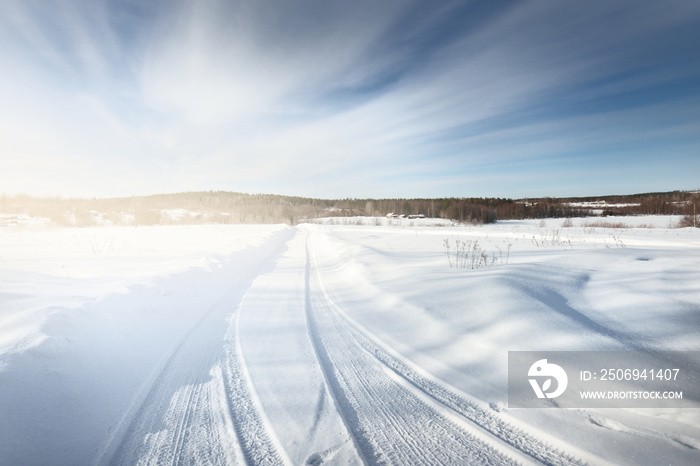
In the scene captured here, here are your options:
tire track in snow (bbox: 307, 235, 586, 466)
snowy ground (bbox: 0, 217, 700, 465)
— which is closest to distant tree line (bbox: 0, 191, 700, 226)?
snowy ground (bbox: 0, 217, 700, 465)

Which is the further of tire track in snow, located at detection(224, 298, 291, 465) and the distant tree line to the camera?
the distant tree line

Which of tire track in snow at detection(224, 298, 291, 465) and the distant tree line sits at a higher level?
the distant tree line

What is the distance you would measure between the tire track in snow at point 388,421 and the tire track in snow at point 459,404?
140 mm

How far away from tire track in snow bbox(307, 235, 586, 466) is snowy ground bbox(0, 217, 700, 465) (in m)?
0.02

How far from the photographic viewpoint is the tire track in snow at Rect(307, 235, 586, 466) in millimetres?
1859

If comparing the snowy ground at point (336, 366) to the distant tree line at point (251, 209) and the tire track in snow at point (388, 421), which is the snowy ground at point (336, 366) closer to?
the tire track in snow at point (388, 421)

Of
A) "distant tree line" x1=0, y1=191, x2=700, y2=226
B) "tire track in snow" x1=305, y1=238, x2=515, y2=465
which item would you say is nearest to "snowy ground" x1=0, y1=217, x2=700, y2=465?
"tire track in snow" x1=305, y1=238, x2=515, y2=465

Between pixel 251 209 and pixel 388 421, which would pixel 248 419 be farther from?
pixel 251 209

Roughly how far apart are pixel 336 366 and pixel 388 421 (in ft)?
3.18

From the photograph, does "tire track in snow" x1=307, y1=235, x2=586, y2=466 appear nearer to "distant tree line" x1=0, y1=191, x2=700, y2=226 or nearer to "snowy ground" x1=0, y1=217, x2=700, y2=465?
"snowy ground" x1=0, y1=217, x2=700, y2=465

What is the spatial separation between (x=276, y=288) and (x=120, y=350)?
320 cm


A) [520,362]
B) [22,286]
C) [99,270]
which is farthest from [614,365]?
[99,270]

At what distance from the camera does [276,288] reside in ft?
20.9

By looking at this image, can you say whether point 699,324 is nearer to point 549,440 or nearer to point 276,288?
point 549,440
